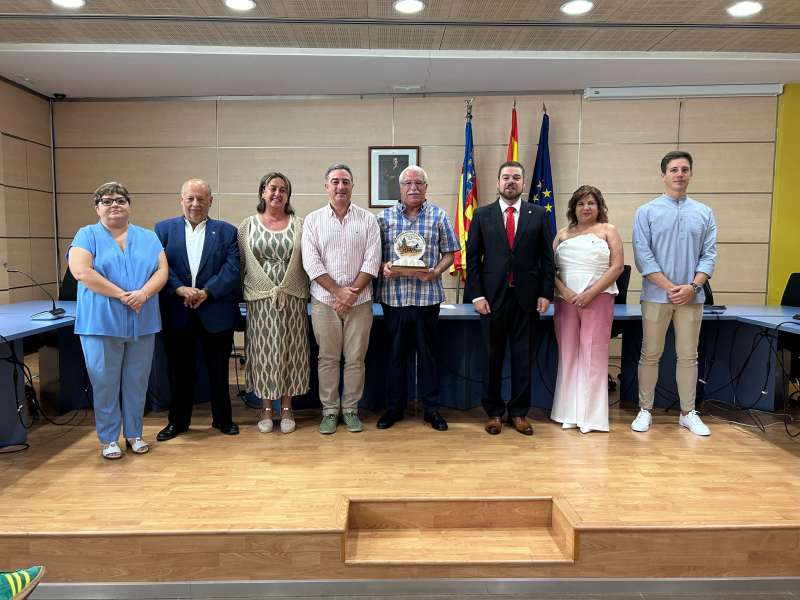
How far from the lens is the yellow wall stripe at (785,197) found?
548 centimetres

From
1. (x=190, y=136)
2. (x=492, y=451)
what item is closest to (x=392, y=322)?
(x=492, y=451)

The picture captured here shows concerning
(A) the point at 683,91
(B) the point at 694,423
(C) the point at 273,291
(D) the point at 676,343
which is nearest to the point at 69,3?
(C) the point at 273,291

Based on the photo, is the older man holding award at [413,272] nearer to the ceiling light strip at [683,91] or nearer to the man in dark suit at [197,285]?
the man in dark suit at [197,285]

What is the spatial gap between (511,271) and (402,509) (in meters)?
1.44

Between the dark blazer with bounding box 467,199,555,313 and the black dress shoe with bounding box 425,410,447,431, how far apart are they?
2.52ft

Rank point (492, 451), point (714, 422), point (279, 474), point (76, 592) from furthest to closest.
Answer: point (714, 422) → point (492, 451) → point (279, 474) → point (76, 592)

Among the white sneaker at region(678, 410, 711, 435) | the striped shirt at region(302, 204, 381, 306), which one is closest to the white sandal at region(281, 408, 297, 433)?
the striped shirt at region(302, 204, 381, 306)

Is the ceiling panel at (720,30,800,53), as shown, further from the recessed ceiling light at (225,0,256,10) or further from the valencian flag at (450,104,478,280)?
the recessed ceiling light at (225,0,256,10)

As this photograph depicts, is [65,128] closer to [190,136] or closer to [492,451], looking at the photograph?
[190,136]

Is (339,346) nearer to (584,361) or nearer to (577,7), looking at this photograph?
(584,361)

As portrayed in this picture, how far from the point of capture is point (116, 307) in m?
2.80

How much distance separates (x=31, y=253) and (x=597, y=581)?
5.78 metres

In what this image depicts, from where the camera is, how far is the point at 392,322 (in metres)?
3.30

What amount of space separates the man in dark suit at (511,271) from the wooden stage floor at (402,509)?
1.79 ft
